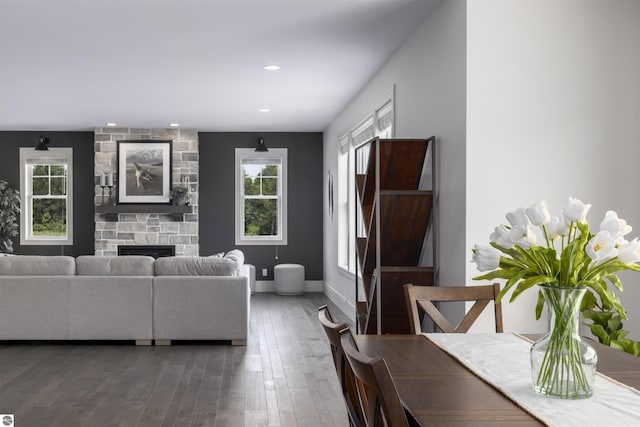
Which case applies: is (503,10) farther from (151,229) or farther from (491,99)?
(151,229)

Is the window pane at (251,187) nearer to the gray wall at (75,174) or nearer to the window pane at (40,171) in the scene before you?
the gray wall at (75,174)

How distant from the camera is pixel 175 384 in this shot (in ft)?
15.4

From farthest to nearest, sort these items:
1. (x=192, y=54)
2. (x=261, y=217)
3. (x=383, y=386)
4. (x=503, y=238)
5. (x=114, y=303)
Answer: (x=261, y=217) < (x=114, y=303) < (x=192, y=54) < (x=503, y=238) < (x=383, y=386)

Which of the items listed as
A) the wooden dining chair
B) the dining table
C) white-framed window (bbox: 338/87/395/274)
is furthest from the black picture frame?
the wooden dining chair

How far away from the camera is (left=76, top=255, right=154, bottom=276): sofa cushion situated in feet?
20.0

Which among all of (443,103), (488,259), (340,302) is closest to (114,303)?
(443,103)

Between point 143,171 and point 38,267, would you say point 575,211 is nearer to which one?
point 38,267

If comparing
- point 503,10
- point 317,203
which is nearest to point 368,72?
point 503,10

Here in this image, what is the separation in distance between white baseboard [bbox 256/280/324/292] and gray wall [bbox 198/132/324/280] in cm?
10

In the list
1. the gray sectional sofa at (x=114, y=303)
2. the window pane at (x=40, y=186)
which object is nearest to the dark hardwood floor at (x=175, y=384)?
the gray sectional sofa at (x=114, y=303)

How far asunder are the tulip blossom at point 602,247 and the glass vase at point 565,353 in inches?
4.3

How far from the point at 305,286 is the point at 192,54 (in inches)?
228

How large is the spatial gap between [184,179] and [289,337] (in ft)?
15.1

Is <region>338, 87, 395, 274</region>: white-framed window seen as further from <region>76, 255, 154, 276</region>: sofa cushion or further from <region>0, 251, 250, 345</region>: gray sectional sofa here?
<region>76, 255, 154, 276</region>: sofa cushion
